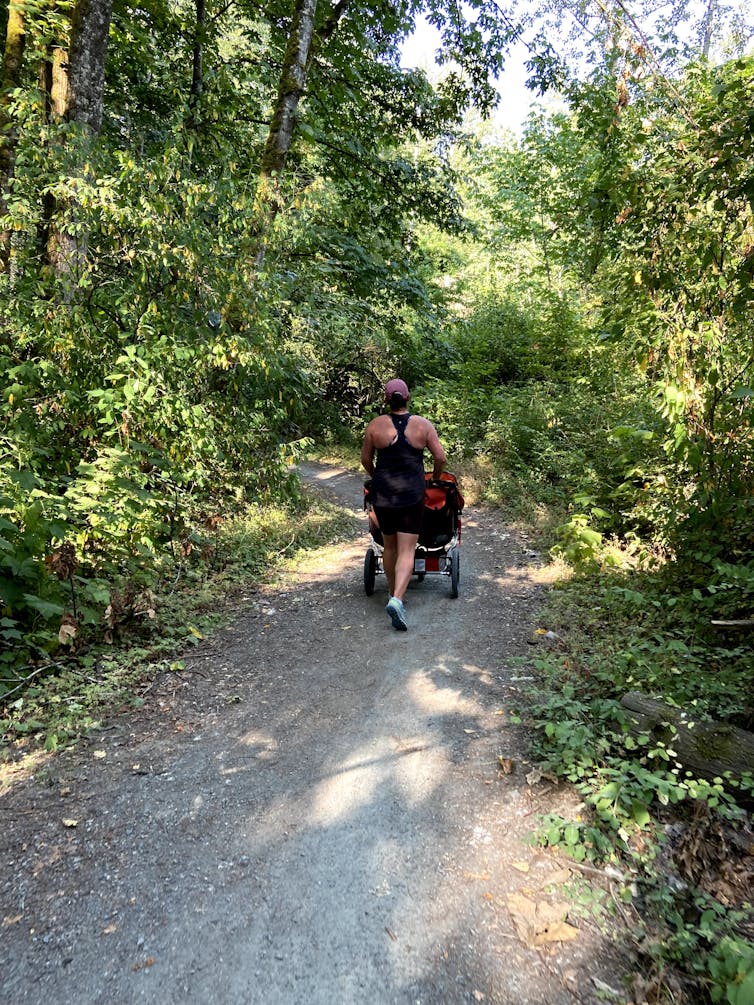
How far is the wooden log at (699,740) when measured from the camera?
2.97 m

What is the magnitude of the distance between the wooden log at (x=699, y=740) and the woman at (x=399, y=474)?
2352 millimetres

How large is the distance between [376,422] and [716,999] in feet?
14.4

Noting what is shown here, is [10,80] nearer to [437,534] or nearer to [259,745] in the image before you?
[437,534]

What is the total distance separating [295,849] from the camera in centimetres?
279

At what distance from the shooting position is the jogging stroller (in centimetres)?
617

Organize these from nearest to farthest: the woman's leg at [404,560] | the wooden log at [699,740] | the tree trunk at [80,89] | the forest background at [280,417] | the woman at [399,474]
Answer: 1. the wooden log at [699,740]
2. the forest background at [280,417]
3. the tree trunk at [80,89]
4. the woman at [399,474]
5. the woman's leg at [404,560]

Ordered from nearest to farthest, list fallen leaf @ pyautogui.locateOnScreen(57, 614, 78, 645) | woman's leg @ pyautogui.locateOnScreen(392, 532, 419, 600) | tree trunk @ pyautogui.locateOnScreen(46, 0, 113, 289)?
fallen leaf @ pyautogui.locateOnScreen(57, 614, 78, 645), tree trunk @ pyautogui.locateOnScreen(46, 0, 113, 289), woman's leg @ pyautogui.locateOnScreen(392, 532, 419, 600)

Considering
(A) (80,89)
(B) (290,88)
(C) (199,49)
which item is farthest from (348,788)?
(C) (199,49)

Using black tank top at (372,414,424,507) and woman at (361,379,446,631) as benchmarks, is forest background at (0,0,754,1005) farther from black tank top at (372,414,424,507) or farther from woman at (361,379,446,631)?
black tank top at (372,414,424,507)

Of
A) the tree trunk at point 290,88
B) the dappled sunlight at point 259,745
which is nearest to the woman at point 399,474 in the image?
the dappled sunlight at point 259,745

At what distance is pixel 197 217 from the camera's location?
5527 mm

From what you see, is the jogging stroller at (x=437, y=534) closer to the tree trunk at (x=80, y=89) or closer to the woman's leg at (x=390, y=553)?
the woman's leg at (x=390, y=553)

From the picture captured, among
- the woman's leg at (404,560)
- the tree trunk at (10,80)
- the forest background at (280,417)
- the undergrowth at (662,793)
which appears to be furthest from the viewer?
the tree trunk at (10,80)

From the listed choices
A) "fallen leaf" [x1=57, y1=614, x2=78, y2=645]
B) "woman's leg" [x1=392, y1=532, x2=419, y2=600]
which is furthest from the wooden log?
"fallen leaf" [x1=57, y1=614, x2=78, y2=645]
